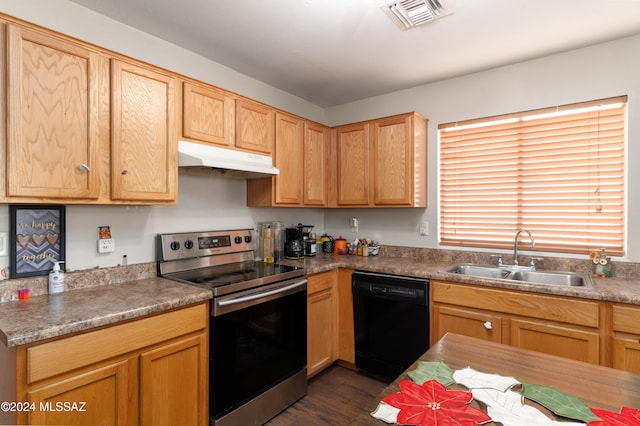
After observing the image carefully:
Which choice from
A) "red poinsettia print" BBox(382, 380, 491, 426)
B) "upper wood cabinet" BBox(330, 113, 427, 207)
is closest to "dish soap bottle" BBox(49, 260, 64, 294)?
"red poinsettia print" BBox(382, 380, 491, 426)

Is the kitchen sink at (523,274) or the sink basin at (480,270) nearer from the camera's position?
the kitchen sink at (523,274)

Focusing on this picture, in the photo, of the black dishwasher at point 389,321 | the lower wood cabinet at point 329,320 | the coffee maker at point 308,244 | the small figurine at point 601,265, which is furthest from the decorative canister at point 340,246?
the small figurine at point 601,265

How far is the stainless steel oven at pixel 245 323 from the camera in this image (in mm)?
1835

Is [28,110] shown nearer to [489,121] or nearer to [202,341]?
[202,341]

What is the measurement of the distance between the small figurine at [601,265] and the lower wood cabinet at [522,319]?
0.52 meters

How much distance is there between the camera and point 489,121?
2734mm

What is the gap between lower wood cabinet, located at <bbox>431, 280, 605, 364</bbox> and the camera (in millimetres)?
1858

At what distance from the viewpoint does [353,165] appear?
3113 millimetres

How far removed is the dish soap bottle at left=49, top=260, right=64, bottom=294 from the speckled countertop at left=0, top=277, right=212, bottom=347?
0.11 feet

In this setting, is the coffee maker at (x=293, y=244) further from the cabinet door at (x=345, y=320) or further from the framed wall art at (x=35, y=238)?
the framed wall art at (x=35, y=238)

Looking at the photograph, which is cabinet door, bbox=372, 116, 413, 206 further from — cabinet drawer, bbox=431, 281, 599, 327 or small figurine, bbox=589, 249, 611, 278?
small figurine, bbox=589, 249, 611, 278

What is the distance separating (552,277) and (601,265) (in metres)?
0.29

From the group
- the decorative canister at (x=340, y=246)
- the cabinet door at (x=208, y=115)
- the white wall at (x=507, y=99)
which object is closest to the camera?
the cabinet door at (x=208, y=115)

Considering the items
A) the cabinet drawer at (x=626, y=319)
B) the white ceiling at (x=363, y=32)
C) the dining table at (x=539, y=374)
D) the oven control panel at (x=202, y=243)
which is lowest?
the cabinet drawer at (x=626, y=319)
